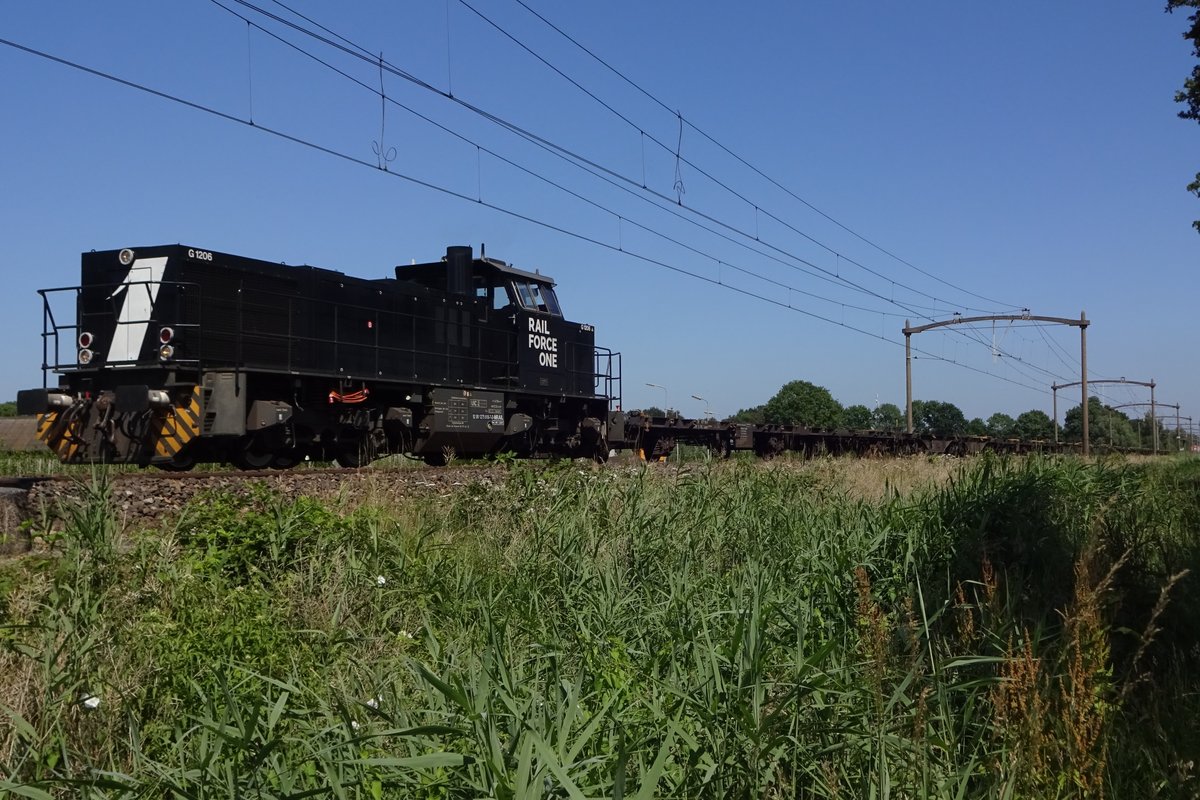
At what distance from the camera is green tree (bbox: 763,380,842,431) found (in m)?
94.4

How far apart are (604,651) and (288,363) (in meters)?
9.35

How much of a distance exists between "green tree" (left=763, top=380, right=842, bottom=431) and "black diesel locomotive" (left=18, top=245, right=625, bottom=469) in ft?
258

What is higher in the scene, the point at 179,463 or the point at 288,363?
the point at 288,363

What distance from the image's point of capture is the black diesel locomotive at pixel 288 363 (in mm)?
11367

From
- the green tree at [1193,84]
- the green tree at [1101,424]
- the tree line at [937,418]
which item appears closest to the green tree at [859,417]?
the tree line at [937,418]

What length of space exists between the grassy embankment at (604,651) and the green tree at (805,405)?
87108 mm

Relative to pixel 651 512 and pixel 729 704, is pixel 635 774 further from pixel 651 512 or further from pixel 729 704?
pixel 651 512

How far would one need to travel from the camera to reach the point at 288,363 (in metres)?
12.7

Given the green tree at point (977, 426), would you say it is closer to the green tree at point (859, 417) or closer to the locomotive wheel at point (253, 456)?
the green tree at point (859, 417)

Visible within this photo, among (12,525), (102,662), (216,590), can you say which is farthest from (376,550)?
(12,525)

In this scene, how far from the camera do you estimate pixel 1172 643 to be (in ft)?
18.8

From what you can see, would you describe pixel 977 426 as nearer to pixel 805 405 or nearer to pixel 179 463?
pixel 805 405

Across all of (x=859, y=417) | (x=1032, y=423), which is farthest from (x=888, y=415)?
(x=1032, y=423)

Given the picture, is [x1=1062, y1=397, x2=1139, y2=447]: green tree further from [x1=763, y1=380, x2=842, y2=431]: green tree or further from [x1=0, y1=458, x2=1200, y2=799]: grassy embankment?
[x1=0, y1=458, x2=1200, y2=799]: grassy embankment
